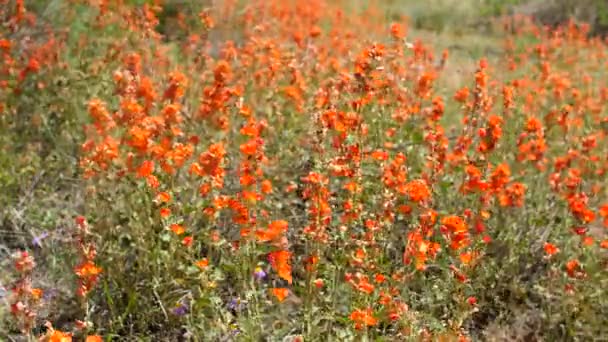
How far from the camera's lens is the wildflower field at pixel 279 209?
2.65 meters

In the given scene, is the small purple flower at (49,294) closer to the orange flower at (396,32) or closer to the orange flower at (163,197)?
the orange flower at (163,197)

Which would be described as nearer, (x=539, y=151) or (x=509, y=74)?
(x=539, y=151)

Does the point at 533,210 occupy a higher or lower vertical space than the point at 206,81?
lower

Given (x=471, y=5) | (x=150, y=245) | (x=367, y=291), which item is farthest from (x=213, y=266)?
(x=471, y=5)

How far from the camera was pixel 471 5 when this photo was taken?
11.3 m

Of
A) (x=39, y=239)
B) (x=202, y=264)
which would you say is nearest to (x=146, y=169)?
(x=202, y=264)

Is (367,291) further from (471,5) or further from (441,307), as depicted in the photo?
(471,5)

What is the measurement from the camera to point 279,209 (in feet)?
11.2

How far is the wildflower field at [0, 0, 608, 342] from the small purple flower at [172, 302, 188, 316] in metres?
0.01

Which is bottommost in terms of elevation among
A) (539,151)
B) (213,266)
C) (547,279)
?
(547,279)

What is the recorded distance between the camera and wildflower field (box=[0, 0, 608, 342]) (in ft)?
8.70

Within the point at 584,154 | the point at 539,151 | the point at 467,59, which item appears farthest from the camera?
the point at 467,59

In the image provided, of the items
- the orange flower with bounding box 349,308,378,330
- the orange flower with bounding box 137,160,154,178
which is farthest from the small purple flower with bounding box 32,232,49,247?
the orange flower with bounding box 349,308,378,330

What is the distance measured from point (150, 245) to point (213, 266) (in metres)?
0.26
